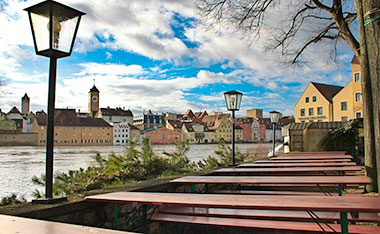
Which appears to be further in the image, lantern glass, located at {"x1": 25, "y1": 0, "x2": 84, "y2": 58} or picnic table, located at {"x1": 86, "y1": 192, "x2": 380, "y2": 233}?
lantern glass, located at {"x1": 25, "y1": 0, "x2": 84, "y2": 58}

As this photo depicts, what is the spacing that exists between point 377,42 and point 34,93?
4818 millimetres

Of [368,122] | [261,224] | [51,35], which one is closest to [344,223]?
[261,224]

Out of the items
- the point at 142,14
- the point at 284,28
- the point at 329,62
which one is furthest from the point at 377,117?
the point at 329,62

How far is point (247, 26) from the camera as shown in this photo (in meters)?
8.80

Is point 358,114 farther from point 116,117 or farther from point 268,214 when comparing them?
point 268,214

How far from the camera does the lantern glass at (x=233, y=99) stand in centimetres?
733

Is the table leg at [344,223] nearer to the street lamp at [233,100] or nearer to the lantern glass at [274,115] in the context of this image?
the street lamp at [233,100]

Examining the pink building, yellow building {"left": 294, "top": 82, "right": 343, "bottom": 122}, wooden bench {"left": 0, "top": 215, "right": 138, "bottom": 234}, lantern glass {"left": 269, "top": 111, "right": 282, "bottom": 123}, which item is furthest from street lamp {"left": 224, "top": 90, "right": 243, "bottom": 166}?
yellow building {"left": 294, "top": 82, "right": 343, "bottom": 122}

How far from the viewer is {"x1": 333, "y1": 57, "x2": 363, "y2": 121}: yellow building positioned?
30.4 metres

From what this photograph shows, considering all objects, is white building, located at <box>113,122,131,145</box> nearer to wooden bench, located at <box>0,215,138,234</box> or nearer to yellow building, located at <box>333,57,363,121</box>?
wooden bench, located at <box>0,215,138,234</box>

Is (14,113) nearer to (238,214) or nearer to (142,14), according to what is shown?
(142,14)

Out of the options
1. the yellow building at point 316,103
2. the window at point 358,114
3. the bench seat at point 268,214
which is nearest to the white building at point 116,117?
the bench seat at point 268,214

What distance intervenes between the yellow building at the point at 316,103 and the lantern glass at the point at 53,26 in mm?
40367

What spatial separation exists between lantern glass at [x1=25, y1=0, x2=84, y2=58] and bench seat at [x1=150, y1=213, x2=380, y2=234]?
5.44 ft
